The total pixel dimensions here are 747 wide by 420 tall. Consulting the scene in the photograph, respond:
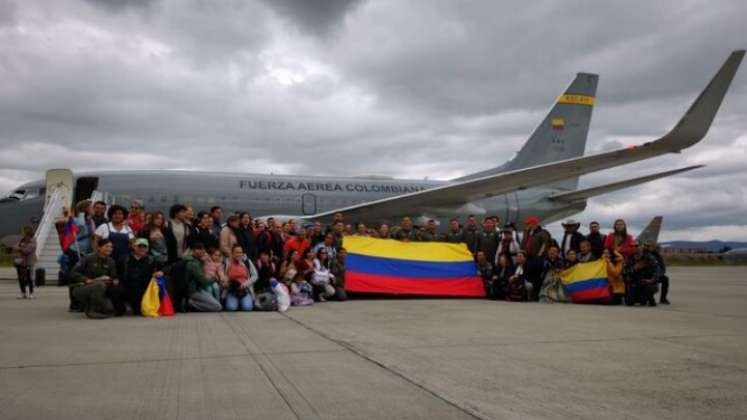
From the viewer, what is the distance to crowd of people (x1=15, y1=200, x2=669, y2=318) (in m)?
8.12

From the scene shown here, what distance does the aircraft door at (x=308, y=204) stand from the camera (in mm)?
19500

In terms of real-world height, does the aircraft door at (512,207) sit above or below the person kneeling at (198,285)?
above

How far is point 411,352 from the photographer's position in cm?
518

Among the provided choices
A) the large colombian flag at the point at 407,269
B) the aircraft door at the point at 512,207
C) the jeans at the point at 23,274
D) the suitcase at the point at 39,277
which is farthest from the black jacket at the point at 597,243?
the suitcase at the point at 39,277

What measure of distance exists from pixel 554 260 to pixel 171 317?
6.45 meters

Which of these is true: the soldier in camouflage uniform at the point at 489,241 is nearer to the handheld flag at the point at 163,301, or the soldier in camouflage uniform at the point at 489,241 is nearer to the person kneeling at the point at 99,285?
the handheld flag at the point at 163,301

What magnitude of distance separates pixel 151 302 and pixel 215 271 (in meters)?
1.14

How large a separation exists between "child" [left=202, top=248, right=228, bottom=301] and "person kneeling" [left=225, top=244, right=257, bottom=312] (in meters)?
0.10

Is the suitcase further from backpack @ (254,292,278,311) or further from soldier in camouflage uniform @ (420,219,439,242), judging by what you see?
soldier in camouflage uniform @ (420,219,439,242)

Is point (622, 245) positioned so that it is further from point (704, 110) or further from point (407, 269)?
point (704, 110)

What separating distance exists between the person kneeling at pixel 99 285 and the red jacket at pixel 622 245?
7.97 meters

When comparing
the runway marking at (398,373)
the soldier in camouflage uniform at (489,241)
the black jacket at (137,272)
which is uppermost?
the soldier in camouflage uniform at (489,241)

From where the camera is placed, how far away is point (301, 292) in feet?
32.4

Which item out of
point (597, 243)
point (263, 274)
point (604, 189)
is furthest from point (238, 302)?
point (604, 189)
